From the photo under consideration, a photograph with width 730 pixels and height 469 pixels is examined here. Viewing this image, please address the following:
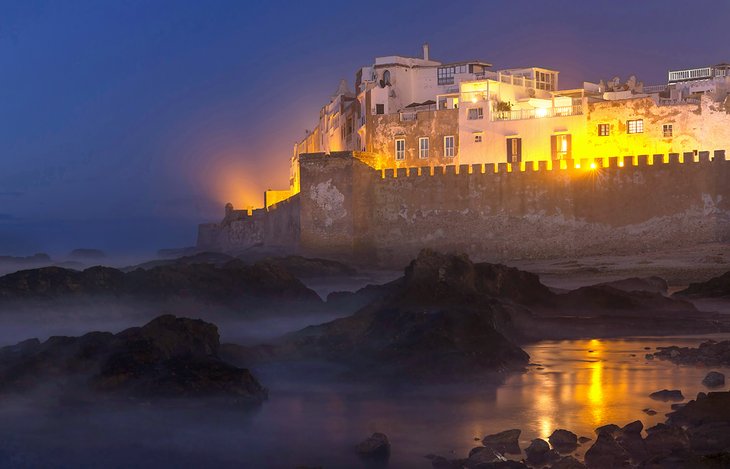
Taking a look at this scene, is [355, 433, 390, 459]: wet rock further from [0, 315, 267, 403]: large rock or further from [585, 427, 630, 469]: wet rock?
[0, 315, 267, 403]: large rock

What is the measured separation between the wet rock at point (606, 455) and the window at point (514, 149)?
3163 centimetres

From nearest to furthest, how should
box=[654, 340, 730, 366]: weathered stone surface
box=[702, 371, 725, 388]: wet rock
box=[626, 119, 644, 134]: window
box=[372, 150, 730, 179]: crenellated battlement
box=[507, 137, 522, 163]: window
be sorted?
box=[702, 371, 725, 388]: wet rock → box=[654, 340, 730, 366]: weathered stone surface → box=[372, 150, 730, 179]: crenellated battlement → box=[626, 119, 644, 134]: window → box=[507, 137, 522, 163]: window

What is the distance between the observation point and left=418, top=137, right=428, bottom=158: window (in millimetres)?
39531

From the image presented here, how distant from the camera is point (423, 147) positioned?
39.7m

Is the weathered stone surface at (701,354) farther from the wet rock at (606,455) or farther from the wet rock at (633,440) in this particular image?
the wet rock at (606,455)

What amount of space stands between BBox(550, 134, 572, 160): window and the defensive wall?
662 cm

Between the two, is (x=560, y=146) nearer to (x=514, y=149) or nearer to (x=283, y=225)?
(x=514, y=149)

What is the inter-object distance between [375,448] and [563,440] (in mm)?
1551

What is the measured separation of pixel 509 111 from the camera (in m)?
41.1

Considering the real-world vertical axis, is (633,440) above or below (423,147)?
below

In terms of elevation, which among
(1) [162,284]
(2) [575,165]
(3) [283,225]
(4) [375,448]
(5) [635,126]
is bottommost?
(4) [375,448]

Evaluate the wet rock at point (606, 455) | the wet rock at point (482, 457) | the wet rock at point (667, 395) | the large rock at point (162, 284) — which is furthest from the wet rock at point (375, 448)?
the large rock at point (162, 284)

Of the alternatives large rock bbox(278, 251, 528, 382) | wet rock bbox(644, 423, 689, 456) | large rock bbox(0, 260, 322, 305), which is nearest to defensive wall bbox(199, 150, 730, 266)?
large rock bbox(0, 260, 322, 305)

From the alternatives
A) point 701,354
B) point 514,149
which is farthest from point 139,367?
point 514,149
